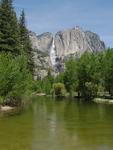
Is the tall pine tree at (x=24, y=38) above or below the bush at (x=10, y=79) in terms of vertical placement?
above

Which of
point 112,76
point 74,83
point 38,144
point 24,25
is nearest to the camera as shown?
point 38,144

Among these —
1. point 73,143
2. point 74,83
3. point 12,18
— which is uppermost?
point 12,18

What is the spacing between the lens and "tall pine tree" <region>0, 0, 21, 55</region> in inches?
3012

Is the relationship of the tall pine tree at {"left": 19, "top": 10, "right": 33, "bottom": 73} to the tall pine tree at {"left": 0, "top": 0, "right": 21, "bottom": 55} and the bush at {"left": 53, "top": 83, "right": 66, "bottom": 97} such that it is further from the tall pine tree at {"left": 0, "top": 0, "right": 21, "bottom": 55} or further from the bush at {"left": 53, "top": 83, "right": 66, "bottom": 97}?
the bush at {"left": 53, "top": 83, "right": 66, "bottom": 97}

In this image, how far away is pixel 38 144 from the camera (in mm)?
29047

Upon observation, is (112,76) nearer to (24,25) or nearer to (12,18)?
(24,25)

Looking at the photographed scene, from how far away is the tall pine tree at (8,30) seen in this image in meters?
76.5

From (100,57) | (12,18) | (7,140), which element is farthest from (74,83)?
(7,140)

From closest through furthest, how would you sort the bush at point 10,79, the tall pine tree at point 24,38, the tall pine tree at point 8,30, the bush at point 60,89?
the bush at point 10,79 < the tall pine tree at point 8,30 < the tall pine tree at point 24,38 < the bush at point 60,89

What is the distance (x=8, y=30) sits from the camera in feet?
253

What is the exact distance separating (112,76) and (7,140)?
281 feet

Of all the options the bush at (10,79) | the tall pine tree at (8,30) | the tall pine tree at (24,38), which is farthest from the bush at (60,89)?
the bush at (10,79)

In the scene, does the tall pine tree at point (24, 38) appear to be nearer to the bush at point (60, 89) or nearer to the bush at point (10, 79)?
the bush at point (10, 79)

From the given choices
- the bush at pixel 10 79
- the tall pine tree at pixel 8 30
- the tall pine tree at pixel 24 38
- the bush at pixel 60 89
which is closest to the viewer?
the bush at pixel 10 79
